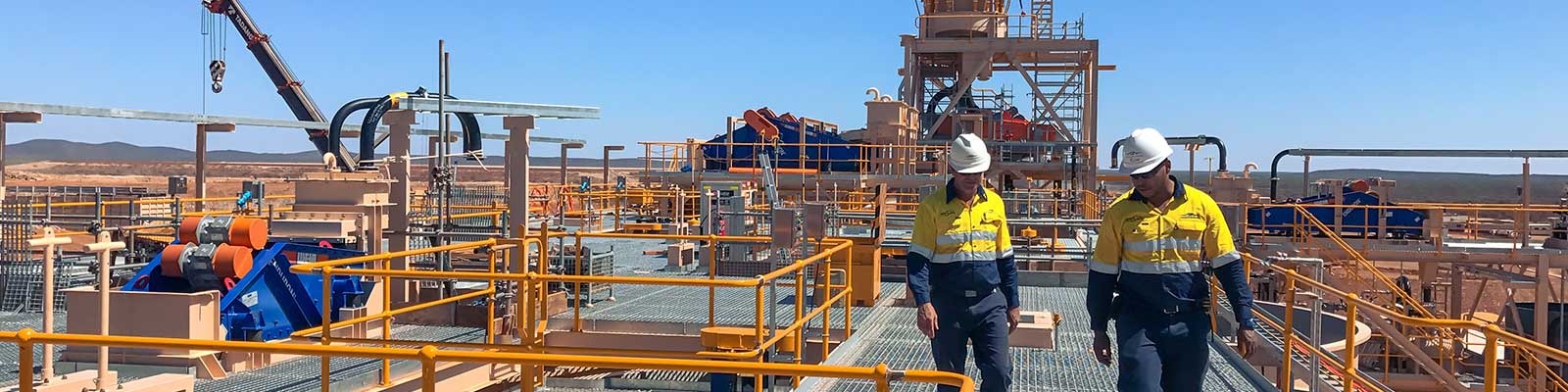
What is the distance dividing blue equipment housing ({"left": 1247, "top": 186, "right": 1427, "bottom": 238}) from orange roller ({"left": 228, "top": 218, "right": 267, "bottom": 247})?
15.2 meters

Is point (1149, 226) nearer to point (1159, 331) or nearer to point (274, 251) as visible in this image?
point (1159, 331)

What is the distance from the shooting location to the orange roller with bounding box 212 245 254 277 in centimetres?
945

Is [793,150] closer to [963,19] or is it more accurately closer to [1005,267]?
[963,19]

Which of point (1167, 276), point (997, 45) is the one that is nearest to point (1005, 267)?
point (1167, 276)

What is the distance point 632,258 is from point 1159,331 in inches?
501

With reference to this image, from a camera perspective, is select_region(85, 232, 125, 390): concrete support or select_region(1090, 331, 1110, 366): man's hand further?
select_region(85, 232, 125, 390): concrete support

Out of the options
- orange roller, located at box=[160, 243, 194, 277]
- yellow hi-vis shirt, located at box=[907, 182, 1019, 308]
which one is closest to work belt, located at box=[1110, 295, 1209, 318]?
yellow hi-vis shirt, located at box=[907, 182, 1019, 308]

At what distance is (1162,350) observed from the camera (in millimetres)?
4617

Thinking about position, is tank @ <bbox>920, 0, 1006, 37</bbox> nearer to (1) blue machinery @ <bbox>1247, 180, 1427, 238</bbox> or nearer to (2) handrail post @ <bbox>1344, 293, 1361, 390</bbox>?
(1) blue machinery @ <bbox>1247, 180, 1427, 238</bbox>

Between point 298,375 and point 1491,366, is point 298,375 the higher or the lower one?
the lower one

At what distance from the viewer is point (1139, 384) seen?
4555 millimetres

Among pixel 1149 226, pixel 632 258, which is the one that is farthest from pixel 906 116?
pixel 1149 226

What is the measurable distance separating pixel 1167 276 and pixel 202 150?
1650 cm

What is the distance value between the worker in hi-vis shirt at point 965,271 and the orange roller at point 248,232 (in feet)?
21.3
